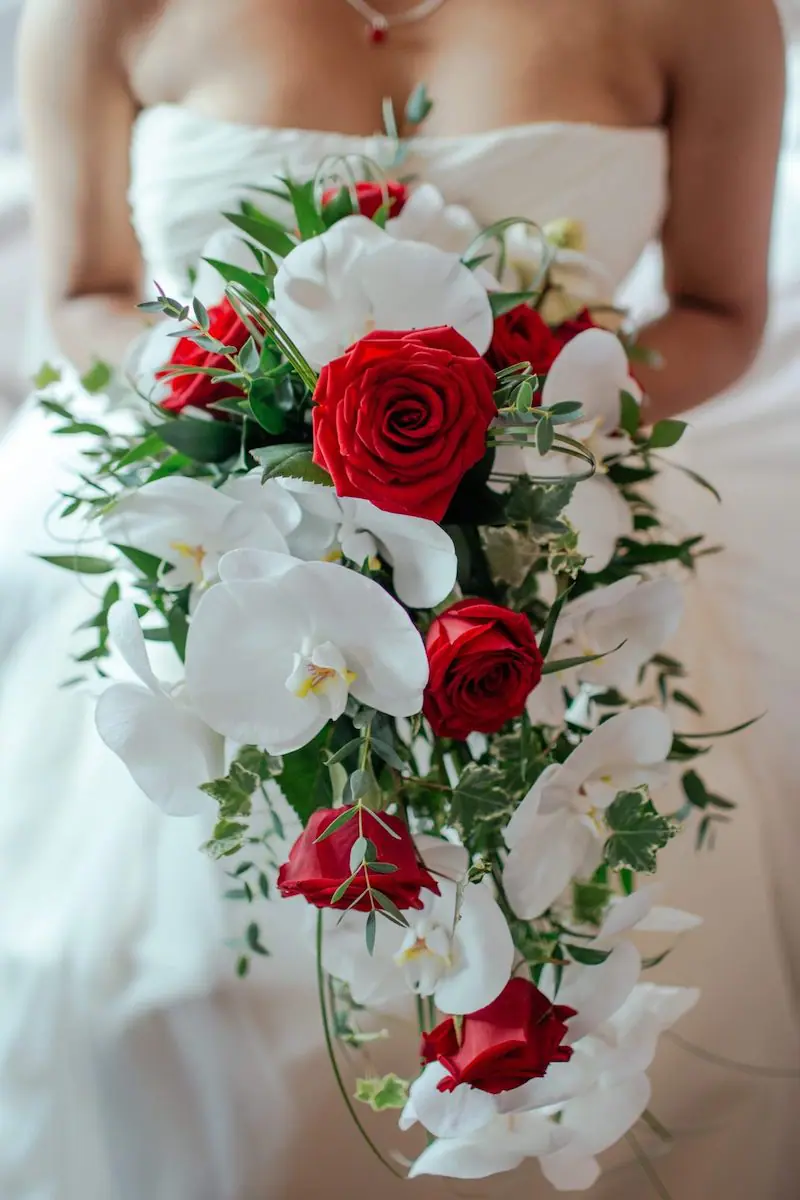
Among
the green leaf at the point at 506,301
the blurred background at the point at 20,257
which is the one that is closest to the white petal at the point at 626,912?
the green leaf at the point at 506,301

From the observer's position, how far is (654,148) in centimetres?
95

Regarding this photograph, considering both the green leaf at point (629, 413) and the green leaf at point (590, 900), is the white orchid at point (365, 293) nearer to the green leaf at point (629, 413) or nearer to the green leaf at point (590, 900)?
the green leaf at point (629, 413)

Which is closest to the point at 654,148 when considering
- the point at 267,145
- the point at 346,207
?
the point at 267,145

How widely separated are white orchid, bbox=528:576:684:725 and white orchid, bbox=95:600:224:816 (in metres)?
0.17

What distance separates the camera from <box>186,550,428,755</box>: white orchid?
42cm

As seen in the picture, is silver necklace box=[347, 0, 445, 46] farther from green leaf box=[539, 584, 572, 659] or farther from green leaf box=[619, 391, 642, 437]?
green leaf box=[539, 584, 572, 659]

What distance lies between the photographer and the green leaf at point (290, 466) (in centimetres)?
43

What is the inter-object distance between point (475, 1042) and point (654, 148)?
83 centimetres

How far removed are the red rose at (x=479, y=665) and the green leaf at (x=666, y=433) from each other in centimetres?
18

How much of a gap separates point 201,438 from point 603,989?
1.12 ft

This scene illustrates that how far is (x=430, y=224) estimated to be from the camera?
61 cm

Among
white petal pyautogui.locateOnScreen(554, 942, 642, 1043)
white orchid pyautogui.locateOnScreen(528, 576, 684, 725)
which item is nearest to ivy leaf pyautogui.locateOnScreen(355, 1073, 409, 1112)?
white petal pyautogui.locateOnScreen(554, 942, 642, 1043)

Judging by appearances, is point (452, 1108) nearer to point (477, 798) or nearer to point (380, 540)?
point (477, 798)

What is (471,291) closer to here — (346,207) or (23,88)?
(346,207)
